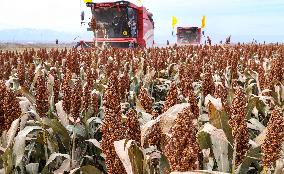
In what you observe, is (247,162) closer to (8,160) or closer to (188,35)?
(8,160)

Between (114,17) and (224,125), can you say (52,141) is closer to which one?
(224,125)

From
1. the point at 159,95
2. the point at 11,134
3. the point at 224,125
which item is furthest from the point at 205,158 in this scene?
the point at 159,95

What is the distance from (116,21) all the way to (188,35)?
48.9 ft

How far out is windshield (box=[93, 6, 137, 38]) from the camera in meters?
19.4

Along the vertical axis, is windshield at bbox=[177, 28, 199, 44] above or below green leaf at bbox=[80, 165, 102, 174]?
above

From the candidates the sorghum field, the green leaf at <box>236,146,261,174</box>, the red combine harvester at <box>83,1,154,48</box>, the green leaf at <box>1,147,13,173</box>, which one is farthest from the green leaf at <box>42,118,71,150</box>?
the red combine harvester at <box>83,1,154,48</box>

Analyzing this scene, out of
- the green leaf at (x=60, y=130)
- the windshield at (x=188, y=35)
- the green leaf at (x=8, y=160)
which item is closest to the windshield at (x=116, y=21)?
the windshield at (x=188, y=35)

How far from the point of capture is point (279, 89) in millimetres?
4051

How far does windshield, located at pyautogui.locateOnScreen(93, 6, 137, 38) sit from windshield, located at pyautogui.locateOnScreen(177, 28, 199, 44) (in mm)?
14291

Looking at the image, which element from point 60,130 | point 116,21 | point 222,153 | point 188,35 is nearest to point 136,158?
point 222,153

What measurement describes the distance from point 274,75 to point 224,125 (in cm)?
192

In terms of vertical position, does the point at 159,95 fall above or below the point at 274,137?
below

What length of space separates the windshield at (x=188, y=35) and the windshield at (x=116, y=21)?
14.3 meters

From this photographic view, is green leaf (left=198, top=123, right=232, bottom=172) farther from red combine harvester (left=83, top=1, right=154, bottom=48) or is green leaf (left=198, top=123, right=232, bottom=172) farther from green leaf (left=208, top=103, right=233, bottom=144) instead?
red combine harvester (left=83, top=1, right=154, bottom=48)
